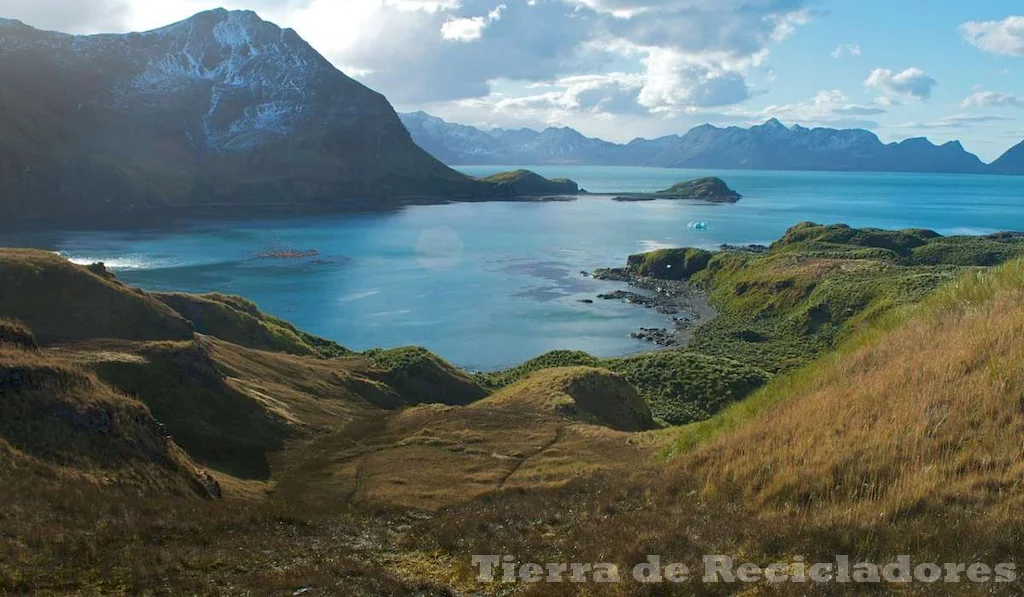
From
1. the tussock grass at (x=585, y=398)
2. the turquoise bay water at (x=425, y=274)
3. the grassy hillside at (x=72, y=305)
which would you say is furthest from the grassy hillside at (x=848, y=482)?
the turquoise bay water at (x=425, y=274)

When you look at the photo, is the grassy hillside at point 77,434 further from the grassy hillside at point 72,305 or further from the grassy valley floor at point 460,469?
the grassy hillside at point 72,305

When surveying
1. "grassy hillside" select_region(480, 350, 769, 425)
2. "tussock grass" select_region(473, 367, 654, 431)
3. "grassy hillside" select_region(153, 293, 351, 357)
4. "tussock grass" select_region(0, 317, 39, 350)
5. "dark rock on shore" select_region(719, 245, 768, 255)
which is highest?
"tussock grass" select_region(0, 317, 39, 350)

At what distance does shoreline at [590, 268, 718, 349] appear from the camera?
83850mm

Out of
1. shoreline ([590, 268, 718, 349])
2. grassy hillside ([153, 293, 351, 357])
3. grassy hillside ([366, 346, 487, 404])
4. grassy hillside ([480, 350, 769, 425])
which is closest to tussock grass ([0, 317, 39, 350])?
grassy hillside ([153, 293, 351, 357])

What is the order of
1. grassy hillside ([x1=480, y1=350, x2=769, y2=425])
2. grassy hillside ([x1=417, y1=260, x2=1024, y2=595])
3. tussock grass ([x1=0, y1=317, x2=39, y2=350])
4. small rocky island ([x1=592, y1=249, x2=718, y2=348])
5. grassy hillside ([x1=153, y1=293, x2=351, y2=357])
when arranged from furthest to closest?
small rocky island ([x1=592, y1=249, x2=718, y2=348]) < grassy hillside ([x1=153, y1=293, x2=351, y2=357]) < grassy hillside ([x1=480, y1=350, x2=769, y2=425]) < tussock grass ([x1=0, y1=317, x2=39, y2=350]) < grassy hillside ([x1=417, y1=260, x2=1024, y2=595])

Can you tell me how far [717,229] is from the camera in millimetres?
191500

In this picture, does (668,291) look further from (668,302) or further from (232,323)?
(232,323)

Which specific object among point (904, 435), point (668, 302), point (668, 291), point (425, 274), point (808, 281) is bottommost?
point (668, 302)

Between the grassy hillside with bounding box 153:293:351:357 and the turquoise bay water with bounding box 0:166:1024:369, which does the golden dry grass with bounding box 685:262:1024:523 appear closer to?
the grassy hillside with bounding box 153:293:351:357

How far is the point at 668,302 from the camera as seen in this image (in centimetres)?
10438

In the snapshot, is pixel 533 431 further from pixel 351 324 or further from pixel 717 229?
pixel 717 229

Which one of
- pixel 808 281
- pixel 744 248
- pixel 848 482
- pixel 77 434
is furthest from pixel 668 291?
pixel 848 482

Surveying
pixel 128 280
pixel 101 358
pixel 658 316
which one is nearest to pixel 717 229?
pixel 658 316

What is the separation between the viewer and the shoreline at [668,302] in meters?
83.8
